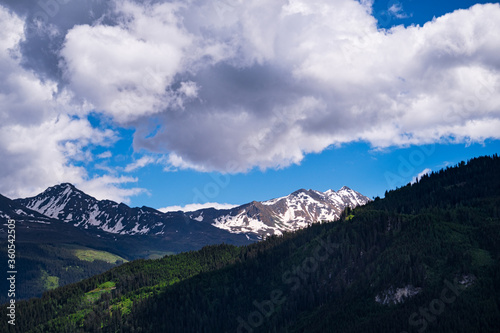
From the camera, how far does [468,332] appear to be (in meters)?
199

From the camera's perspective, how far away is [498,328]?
200 m

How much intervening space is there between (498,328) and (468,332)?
1374cm
